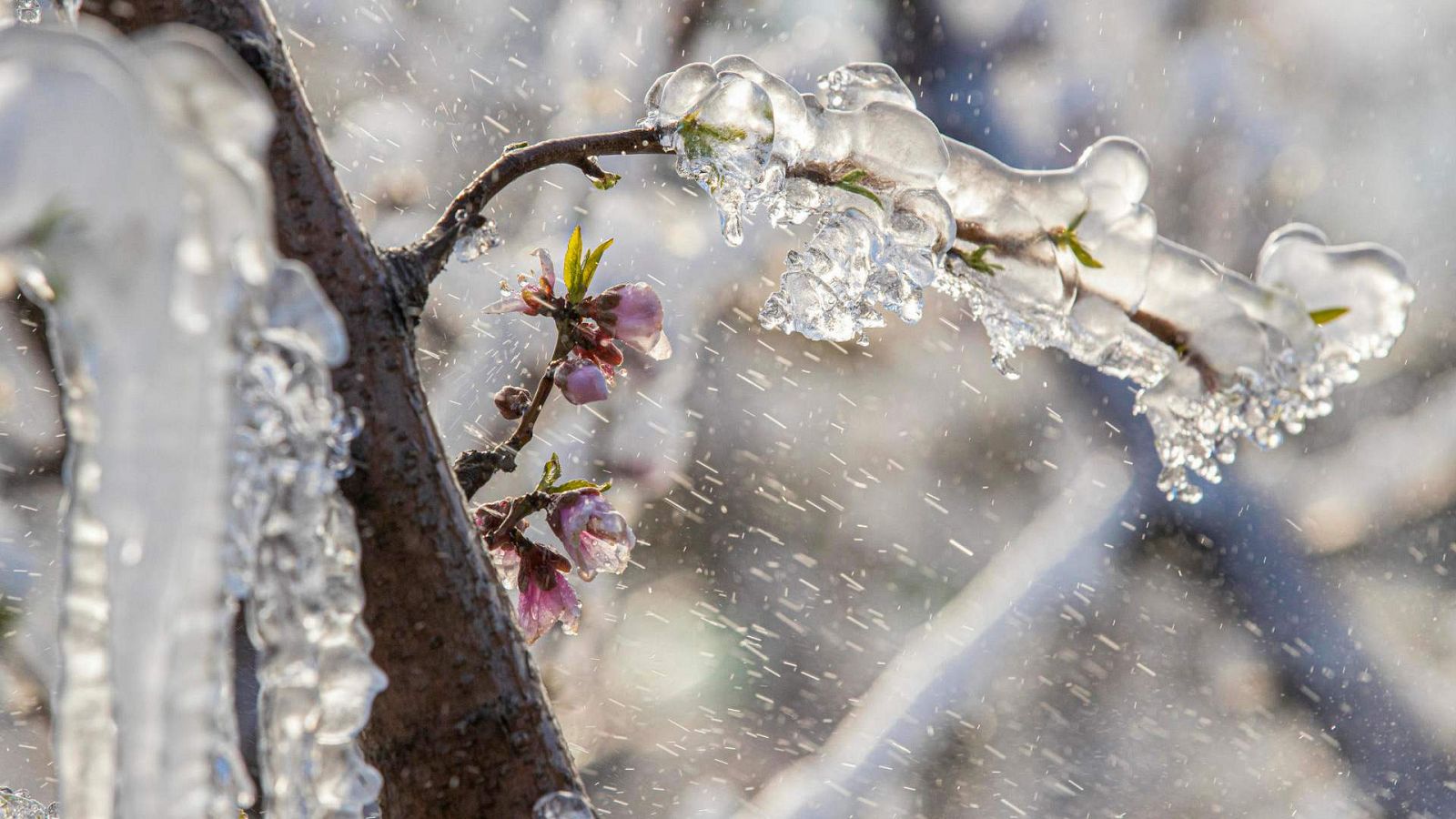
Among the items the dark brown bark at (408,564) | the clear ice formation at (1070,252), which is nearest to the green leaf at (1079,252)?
the clear ice formation at (1070,252)

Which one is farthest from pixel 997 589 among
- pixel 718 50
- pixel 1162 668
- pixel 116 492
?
pixel 116 492

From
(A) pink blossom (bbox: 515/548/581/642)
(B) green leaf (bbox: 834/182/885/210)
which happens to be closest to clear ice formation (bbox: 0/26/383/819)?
(B) green leaf (bbox: 834/182/885/210)

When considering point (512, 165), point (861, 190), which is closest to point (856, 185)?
point (861, 190)

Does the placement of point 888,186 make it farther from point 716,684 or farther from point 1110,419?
point 716,684

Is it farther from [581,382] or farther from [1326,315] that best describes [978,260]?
[581,382]

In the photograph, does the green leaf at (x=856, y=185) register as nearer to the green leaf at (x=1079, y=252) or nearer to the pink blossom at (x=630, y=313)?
the green leaf at (x=1079, y=252)

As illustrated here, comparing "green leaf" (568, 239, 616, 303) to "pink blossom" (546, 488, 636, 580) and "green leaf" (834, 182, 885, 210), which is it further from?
"green leaf" (834, 182, 885, 210)
